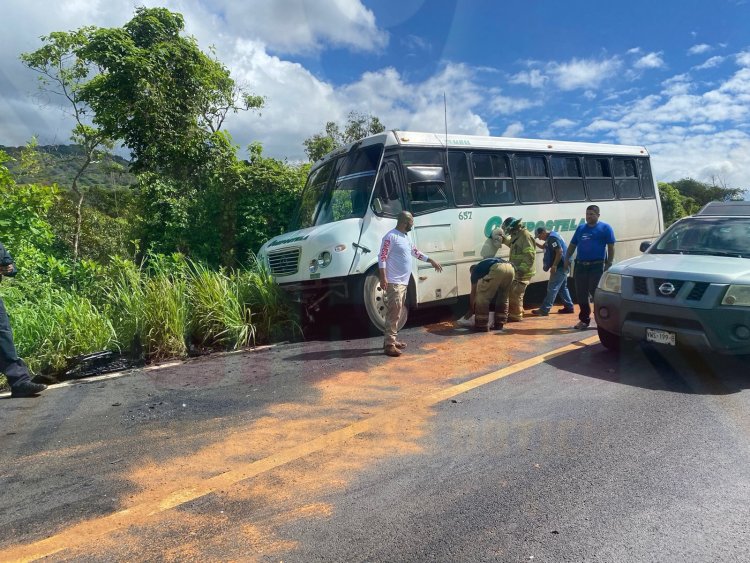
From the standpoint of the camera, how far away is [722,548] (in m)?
2.53

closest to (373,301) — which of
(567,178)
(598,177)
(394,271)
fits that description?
(394,271)

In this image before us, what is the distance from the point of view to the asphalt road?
2648 mm

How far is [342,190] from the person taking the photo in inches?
327

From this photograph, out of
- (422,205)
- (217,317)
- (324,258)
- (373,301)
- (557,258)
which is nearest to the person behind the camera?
(217,317)

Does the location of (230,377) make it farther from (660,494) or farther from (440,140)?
(440,140)

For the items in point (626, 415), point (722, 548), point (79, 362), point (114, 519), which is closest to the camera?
point (722, 548)

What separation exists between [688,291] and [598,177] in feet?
23.1

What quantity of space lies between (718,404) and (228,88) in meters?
14.2

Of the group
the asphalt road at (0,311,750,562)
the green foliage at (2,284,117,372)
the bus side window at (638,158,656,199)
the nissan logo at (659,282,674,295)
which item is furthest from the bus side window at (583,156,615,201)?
the green foliage at (2,284,117,372)

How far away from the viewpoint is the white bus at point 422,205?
7602 mm

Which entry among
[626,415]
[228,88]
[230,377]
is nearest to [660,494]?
[626,415]

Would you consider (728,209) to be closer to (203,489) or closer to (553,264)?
(553,264)

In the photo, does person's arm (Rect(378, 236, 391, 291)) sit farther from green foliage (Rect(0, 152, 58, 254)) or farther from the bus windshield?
green foliage (Rect(0, 152, 58, 254))

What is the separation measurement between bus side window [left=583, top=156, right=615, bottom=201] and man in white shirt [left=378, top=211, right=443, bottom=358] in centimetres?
627
